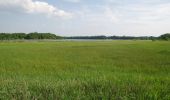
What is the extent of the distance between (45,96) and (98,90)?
5.38ft

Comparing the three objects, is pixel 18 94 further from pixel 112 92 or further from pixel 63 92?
pixel 112 92

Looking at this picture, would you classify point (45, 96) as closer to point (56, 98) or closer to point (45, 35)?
point (56, 98)

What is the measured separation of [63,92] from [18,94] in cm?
123

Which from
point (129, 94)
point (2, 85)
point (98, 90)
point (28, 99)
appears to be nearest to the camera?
point (28, 99)

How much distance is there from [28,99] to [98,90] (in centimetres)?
216

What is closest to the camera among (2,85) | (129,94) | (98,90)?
(129,94)

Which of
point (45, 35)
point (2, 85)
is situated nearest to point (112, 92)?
point (2, 85)

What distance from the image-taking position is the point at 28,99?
7.16 meters

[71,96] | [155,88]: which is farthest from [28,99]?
[155,88]

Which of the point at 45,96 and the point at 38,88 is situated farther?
the point at 38,88

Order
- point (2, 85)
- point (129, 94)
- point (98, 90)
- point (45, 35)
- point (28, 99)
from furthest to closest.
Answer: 1. point (45, 35)
2. point (2, 85)
3. point (98, 90)
4. point (129, 94)
5. point (28, 99)

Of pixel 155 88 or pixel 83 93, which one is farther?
pixel 155 88

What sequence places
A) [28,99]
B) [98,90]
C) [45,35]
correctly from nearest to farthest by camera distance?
[28,99], [98,90], [45,35]

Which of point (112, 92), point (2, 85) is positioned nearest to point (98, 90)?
point (112, 92)
